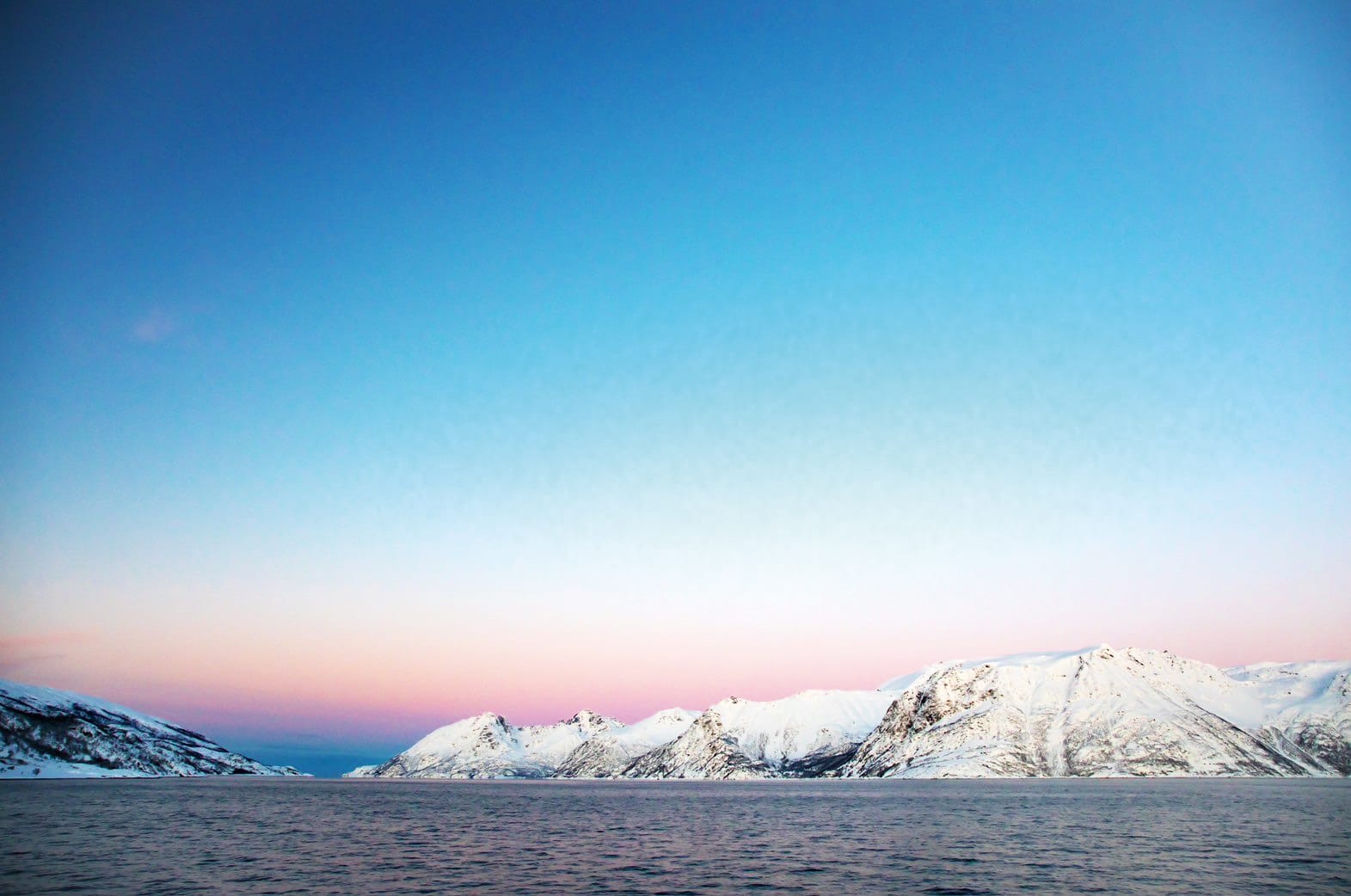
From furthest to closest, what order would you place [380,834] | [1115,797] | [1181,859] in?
1. [1115,797]
2. [380,834]
3. [1181,859]

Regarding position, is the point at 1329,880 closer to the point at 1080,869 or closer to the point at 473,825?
the point at 1080,869

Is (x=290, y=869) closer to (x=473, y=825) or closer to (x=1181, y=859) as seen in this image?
(x=473, y=825)

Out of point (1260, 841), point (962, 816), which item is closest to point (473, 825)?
point (962, 816)

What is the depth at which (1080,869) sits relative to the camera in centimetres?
6153

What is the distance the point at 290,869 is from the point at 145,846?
26.8 meters

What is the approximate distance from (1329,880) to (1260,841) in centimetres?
3005

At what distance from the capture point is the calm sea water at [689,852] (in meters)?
54.7

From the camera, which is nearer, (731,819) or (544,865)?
(544,865)

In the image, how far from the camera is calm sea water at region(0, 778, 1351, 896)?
54656 millimetres

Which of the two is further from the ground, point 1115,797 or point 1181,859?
point 1181,859

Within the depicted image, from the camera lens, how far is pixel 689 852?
256 ft

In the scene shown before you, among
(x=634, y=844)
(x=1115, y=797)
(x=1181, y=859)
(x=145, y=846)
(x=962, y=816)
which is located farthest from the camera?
(x=1115, y=797)

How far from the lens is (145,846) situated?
3071 inches

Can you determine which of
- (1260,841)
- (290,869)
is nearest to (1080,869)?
(1260,841)
